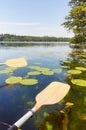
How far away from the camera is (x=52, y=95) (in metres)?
1.98

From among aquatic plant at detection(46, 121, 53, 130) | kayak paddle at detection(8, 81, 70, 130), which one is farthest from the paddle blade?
aquatic plant at detection(46, 121, 53, 130)

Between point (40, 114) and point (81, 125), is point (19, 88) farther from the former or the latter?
point (81, 125)

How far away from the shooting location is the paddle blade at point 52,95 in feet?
6.13

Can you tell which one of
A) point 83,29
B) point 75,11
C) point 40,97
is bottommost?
point 40,97

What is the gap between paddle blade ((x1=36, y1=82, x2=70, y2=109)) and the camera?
6.13 ft

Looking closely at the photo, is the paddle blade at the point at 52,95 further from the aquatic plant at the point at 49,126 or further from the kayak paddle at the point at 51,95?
the aquatic plant at the point at 49,126

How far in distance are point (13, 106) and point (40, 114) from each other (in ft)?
1.50

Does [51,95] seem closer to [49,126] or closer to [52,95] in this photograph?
[52,95]

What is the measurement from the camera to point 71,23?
12.0 m

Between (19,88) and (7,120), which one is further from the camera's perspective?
(19,88)

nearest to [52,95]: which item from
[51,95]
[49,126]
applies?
[51,95]

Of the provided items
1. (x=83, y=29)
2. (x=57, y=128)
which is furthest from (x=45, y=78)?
(x=83, y=29)

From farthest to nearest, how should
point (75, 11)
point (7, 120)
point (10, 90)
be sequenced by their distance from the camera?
point (75, 11), point (10, 90), point (7, 120)

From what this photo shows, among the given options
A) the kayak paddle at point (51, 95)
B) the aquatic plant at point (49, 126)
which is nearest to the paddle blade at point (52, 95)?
the kayak paddle at point (51, 95)
